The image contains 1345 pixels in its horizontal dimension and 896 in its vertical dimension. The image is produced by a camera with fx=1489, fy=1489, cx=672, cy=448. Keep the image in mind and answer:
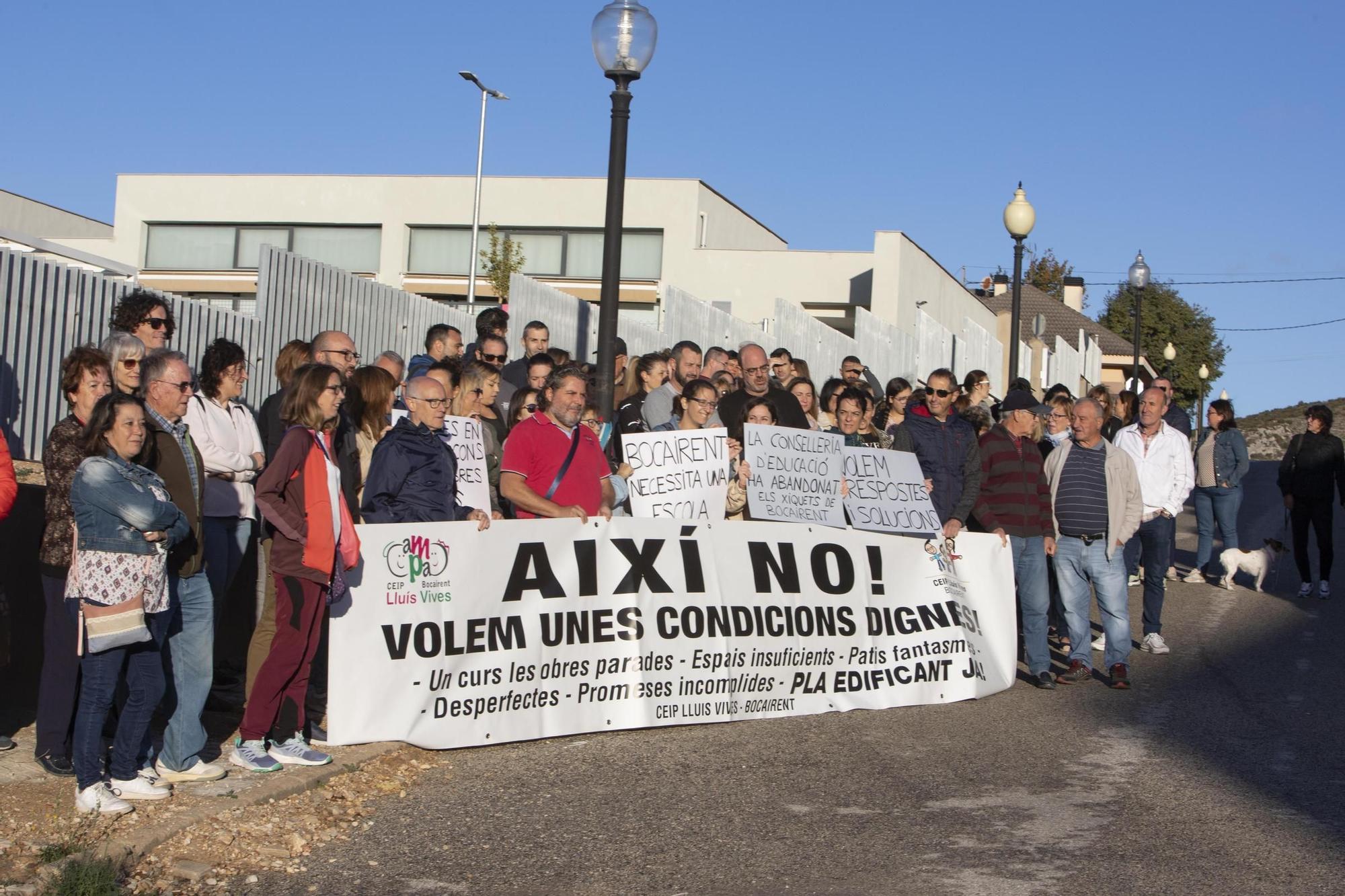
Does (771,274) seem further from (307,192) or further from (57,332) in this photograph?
(57,332)

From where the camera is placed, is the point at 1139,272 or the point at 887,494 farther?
the point at 1139,272

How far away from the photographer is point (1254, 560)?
635 inches

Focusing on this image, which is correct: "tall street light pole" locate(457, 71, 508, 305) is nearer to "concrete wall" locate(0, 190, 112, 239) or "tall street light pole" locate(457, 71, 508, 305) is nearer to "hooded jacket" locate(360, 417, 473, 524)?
"concrete wall" locate(0, 190, 112, 239)

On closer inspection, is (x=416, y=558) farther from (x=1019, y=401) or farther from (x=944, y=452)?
(x=1019, y=401)

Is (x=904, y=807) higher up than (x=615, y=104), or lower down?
lower down

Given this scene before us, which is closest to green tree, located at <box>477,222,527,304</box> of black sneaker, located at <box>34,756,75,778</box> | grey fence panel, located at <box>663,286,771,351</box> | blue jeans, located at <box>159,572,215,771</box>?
grey fence panel, located at <box>663,286,771,351</box>

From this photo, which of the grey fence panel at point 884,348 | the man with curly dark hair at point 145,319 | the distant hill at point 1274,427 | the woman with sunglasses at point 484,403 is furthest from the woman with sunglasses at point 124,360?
the distant hill at point 1274,427

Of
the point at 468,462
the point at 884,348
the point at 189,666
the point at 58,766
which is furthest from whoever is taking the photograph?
the point at 884,348

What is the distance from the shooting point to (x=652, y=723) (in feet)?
27.3

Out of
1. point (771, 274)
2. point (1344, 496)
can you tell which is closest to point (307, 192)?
point (771, 274)

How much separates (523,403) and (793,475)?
1835 mm

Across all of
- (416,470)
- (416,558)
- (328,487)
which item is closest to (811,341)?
(416,470)

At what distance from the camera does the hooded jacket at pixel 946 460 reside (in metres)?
10.5

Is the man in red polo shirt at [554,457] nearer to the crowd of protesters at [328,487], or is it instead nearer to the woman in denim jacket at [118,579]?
the crowd of protesters at [328,487]
